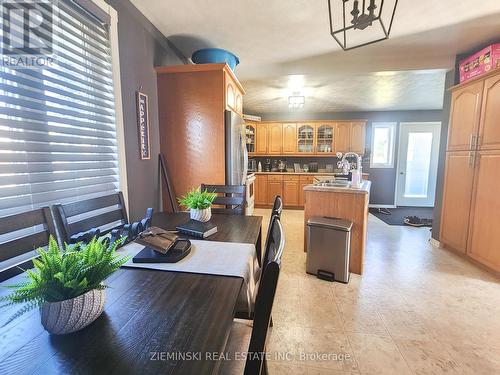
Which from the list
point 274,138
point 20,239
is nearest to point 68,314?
point 20,239

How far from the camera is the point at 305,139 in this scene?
582 cm

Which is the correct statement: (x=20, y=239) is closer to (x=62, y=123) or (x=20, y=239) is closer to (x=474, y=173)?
(x=62, y=123)

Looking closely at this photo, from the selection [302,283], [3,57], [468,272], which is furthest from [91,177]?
[468,272]

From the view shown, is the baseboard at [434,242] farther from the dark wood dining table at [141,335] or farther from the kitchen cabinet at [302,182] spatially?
the dark wood dining table at [141,335]

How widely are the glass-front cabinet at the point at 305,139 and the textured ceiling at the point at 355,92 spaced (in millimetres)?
435

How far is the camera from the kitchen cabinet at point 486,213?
2391mm

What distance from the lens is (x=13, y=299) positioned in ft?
2.02

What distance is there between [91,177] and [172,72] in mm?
1364

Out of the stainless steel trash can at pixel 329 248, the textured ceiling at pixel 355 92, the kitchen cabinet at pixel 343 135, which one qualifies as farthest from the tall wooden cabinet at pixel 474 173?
the kitchen cabinet at pixel 343 135

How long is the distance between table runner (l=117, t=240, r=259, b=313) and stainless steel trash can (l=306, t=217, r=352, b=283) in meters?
1.28

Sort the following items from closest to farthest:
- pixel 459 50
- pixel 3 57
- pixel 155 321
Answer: pixel 155 321 < pixel 3 57 < pixel 459 50

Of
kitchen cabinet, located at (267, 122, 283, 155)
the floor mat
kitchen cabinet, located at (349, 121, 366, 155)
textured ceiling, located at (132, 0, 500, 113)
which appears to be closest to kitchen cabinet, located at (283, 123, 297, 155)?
kitchen cabinet, located at (267, 122, 283, 155)

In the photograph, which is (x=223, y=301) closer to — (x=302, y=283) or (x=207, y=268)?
(x=207, y=268)

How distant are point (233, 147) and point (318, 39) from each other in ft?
4.68
